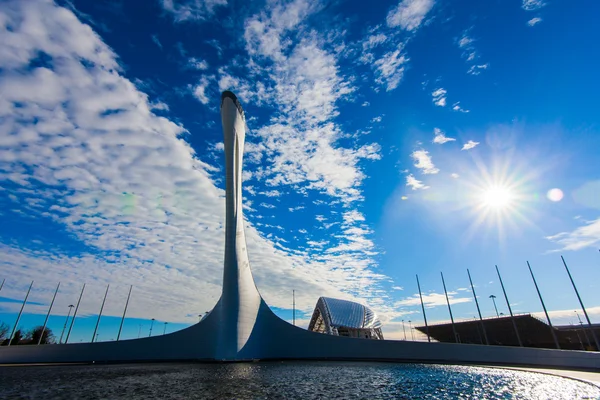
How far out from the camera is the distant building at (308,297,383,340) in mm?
46812

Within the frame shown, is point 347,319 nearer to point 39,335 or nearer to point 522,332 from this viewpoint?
point 522,332


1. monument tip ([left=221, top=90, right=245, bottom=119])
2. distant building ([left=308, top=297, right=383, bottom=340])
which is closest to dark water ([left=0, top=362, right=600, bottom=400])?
monument tip ([left=221, top=90, right=245, bottom=119])

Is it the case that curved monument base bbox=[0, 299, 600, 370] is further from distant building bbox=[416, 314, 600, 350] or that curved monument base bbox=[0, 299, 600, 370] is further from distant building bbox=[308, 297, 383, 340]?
distant building bbox=[416, 314, 600, 350]

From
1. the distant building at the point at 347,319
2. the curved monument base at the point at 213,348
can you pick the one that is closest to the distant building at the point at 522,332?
the distant building at the point at 347,319

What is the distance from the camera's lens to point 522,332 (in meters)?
45.5

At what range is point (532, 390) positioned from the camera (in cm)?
1110

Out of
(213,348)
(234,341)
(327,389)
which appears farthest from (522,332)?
(327,389)

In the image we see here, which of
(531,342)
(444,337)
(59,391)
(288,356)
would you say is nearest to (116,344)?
(288,356)

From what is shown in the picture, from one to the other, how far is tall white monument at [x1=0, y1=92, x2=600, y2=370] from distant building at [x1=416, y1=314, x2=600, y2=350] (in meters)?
20.4

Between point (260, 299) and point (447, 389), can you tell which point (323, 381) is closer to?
point (447, 389)

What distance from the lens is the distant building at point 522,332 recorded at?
42.0m

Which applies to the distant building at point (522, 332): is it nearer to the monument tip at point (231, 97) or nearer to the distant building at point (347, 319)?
the distant building at point (347, 319)

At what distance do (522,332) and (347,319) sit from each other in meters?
26.6

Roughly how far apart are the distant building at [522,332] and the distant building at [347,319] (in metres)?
12.6
